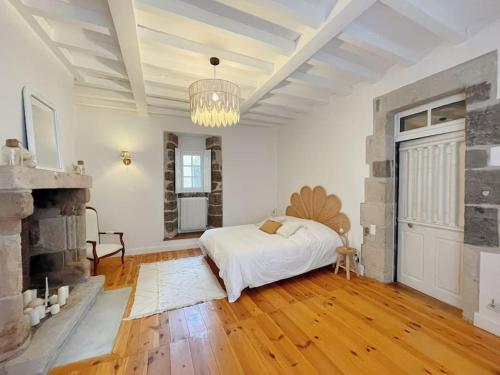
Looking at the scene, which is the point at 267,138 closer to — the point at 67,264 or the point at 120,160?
the point at 120,160

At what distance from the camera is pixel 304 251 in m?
2.77

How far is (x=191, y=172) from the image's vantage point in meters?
4.64

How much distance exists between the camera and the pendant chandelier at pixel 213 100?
202 cm

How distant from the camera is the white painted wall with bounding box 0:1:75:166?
1501mm

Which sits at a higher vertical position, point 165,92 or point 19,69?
point 165,92

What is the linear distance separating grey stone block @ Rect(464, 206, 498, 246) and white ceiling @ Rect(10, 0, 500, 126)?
1.52 m

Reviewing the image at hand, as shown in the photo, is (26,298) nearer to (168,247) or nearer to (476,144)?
(168,247)

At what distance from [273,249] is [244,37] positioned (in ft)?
7.43

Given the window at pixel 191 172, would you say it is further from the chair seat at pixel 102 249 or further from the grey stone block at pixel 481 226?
the grey stone block at pixel 481 226

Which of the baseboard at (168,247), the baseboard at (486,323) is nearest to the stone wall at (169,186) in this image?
the baseboard at (168,247)

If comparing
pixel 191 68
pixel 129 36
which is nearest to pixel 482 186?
pixel 191 68

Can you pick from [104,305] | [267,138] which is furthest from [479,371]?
[267,138]

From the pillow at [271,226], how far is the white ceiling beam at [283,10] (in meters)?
Answer: 2.42

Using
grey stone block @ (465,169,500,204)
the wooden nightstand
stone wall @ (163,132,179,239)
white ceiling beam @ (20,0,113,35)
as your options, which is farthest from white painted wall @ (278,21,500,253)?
white ceiling beam @ (20,0,113,35)
